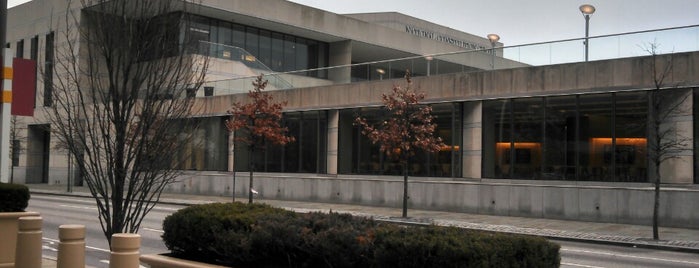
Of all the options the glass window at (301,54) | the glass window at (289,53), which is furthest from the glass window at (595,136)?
the glass window at (301,54)

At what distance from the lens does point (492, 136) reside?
91.4 ft

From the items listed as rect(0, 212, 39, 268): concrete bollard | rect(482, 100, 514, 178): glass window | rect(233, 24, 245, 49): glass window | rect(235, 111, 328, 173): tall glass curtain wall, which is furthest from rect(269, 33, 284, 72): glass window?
rect(0, 212, 39, 268): concrete bollard

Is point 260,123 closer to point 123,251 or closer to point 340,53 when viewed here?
point 123,251

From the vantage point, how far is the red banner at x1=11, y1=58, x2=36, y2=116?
39.2 ft

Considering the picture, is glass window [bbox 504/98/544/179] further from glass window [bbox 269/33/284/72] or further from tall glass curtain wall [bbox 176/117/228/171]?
glass window [bbox 269/33/284/72]

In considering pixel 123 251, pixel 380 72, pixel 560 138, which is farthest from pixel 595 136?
pixel 123 251

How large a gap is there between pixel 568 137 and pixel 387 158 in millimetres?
8907

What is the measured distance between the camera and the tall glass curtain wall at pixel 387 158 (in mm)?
28844

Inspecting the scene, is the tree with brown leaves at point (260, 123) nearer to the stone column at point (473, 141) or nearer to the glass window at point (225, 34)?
the stone column at point (473, 141)

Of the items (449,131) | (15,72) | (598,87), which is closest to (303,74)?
(449,131)

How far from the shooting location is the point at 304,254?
6332mm

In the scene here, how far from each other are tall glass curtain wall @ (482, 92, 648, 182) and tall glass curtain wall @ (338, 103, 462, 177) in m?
1.47

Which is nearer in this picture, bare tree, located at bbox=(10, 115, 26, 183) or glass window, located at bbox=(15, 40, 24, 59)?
bare tree, located at bbox=(10, 115, 26, 183)

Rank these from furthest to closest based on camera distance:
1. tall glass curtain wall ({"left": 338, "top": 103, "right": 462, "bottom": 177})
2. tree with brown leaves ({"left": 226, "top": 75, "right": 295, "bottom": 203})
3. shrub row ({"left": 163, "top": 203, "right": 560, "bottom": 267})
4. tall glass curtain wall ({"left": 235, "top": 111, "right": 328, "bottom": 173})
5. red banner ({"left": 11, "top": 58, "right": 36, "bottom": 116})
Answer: tall glass curtain wall ({"left": 235, "top": 111, "right": 328, "bottom": 173}) → tall glass curtain wall ({"left": 338, "top": 103, "right": 462, "bottom": 177}) → tree with brown leaves ({"left": 226, "top": 75, "right": 295, "bottom": 203}) → red banner ({"left": 11, "top": 58, "right": 36, "bottom": 116}) → shrub row ({"left": 163, "top": 203, "right": 560, "bottom": 267})
